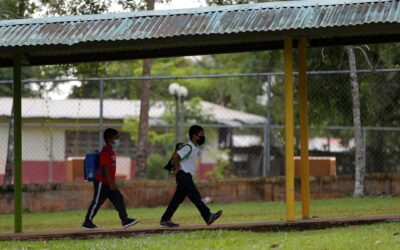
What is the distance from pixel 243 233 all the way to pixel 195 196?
4.27ft

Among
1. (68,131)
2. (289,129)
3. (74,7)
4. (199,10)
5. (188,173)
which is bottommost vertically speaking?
(188,173)

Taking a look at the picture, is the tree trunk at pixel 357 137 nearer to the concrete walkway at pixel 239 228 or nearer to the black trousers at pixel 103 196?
the concrete walkway at pixel 239 228

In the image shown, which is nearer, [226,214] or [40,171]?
[226,214]

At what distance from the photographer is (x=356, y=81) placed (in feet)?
64.3

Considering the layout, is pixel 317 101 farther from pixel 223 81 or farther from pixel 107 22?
pixel 223 81

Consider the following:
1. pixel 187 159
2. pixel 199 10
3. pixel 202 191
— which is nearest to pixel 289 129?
pixel 187 159

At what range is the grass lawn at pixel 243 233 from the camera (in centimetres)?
1087

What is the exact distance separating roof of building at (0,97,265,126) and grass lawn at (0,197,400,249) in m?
10.5

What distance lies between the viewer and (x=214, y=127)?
1054 inches

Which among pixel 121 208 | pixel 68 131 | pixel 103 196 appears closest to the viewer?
pixel 121 208

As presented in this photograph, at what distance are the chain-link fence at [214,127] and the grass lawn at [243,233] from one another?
8.03 feet

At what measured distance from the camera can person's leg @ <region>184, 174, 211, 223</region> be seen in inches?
A: 534

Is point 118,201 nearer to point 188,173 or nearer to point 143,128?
point 188,173

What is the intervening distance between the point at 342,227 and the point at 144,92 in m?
8.51
